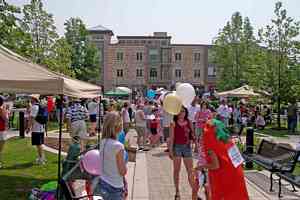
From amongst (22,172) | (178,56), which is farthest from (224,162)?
(178,56)

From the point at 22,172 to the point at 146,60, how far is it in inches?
3067

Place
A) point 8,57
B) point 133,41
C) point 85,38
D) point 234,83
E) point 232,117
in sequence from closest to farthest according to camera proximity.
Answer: point 8,57, point 232,117, point 234,83, point 85,38, point 133,41

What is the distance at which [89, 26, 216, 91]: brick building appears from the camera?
286ft

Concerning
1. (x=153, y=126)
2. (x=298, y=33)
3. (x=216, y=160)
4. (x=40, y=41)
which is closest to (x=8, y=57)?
(x=216, y=160)

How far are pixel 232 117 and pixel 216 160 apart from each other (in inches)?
Result: 902

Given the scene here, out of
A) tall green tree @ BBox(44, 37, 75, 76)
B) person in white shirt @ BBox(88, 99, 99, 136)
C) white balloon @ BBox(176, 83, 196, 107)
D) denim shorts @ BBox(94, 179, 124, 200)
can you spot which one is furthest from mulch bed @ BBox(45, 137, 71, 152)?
tall green tree @ BBox(44, 37, 75, 76)

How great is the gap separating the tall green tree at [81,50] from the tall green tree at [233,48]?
58.6 ft

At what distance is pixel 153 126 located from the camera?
17.7 meters

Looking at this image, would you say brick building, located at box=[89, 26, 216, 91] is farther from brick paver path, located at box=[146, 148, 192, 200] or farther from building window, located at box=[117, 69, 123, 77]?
brick paver path, located at box=[146, 148, 192, 200]

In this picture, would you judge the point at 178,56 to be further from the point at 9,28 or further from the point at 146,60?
the point at 9,28

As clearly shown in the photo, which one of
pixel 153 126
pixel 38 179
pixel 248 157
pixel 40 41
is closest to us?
pixel 38 179

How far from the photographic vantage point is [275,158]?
10.0m

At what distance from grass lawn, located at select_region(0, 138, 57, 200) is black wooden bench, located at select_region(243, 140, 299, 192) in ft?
15.1

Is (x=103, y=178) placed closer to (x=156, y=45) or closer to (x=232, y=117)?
(x=232, y=117)
